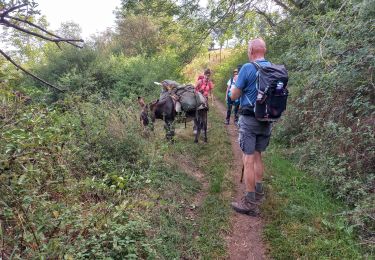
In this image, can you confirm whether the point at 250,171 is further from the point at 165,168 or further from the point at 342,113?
the point at 342,113

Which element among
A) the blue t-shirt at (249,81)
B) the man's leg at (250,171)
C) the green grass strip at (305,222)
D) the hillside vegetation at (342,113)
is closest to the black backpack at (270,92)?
the blue t-shirt at (249,81)

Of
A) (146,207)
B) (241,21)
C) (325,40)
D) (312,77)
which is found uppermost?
(241,21)

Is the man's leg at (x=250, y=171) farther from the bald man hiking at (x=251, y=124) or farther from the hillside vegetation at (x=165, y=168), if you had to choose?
the hillside vegetation at (x=165, y=168)

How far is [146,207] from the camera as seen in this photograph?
3.92 m

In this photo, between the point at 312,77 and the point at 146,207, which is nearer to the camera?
the point at 146,207

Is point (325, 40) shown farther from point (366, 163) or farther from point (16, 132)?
point (16, 132)

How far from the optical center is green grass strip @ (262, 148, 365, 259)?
3.51 m

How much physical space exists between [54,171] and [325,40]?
17.4ft

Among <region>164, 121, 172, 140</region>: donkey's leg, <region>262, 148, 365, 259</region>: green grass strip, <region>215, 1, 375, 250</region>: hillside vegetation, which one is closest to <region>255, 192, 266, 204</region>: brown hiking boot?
<region>262, 148, 365, 259</region>: green grass strip

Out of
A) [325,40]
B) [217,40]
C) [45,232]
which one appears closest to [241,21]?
[217,40]

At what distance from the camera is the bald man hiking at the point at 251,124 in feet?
13.8

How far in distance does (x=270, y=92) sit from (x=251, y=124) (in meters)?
0.51

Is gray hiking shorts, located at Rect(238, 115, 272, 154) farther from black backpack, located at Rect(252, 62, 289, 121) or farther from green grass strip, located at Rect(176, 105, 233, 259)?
green grass strip, located at Rect(176, 105, 233, 259)

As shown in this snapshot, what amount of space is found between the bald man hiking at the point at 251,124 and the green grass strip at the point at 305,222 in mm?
352
